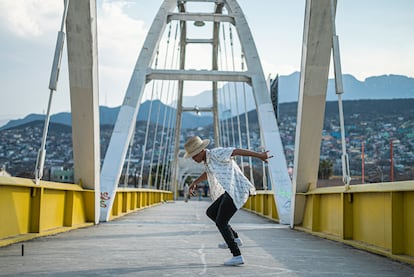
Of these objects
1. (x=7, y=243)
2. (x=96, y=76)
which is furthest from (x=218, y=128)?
(x=7, y=243)

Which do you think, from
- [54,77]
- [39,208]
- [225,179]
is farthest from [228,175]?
[54,77]

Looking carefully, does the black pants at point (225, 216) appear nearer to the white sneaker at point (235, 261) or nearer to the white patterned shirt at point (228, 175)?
the white patterned shirt at point (228, 175)

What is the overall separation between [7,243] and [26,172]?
50813 mm

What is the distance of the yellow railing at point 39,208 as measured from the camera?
7566 millimetres

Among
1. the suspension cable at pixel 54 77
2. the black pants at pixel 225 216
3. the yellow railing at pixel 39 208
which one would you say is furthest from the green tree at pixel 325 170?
the black pants at pixel 225 216

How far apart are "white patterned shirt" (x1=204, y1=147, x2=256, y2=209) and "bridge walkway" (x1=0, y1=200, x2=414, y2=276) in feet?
2.28

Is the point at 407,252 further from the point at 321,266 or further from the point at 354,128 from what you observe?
the point at 354,128

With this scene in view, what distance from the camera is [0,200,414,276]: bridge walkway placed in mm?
5340

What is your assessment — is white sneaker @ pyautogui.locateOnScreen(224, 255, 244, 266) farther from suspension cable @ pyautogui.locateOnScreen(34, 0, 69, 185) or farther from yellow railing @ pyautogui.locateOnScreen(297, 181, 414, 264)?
suspension cable @ pyautogui.locateOnScreen(34, 0, 69, 185)

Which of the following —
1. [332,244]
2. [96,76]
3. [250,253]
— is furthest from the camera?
[96,76]

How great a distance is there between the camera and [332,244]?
8.49 m

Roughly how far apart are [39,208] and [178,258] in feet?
10.2

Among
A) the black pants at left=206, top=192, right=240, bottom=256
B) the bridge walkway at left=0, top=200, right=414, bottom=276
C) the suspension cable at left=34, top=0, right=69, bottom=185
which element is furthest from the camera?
the suspension cable at left=34, top=0, right=69, bottom=185

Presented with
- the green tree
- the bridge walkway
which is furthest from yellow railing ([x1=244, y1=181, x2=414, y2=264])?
the green tree
